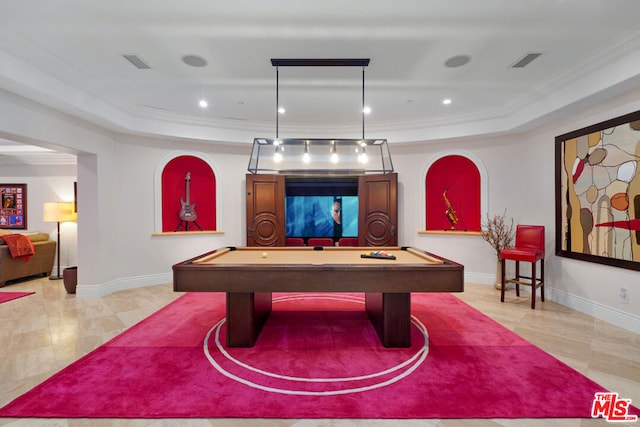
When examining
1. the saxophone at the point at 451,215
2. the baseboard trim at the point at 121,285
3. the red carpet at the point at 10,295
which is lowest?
the red carpet at the point at 10,295

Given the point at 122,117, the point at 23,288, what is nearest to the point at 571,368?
the point at 122,117

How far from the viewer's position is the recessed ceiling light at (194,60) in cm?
307

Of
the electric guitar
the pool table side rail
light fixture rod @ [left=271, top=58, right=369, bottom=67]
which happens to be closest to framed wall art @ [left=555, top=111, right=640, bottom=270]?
the pool table side rail

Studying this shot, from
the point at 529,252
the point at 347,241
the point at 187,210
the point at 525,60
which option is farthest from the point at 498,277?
the point at 187,210

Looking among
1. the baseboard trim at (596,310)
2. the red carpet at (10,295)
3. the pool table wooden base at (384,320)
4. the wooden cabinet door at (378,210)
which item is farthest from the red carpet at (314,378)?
the red carpet at (10,295)

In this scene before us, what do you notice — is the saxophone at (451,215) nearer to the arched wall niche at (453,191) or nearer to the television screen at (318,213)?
the arched wall niche at (453,191)

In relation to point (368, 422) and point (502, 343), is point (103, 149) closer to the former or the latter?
point (368, 422)

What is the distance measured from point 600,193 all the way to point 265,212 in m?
4.75

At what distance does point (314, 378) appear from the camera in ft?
7.45

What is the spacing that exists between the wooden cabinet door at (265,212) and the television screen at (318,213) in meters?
0.81

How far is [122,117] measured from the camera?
4398mm

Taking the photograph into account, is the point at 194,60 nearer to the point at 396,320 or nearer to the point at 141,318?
the point at 141,318

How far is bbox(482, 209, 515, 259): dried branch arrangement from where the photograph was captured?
15.5 feet

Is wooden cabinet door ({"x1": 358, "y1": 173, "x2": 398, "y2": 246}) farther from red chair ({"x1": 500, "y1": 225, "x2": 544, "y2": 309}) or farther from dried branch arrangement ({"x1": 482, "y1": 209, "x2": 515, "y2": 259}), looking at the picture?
red chair ({"x1": 500, "y1": 225, "x2": 544, "y2": 309})
